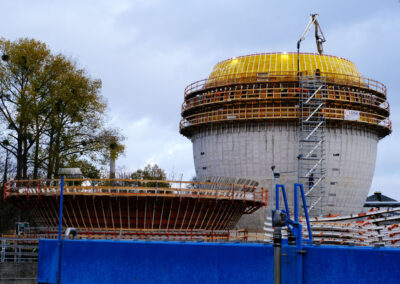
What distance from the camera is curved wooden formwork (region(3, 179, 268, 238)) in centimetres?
3434

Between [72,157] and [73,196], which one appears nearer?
[73,196]

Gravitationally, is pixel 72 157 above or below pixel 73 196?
above

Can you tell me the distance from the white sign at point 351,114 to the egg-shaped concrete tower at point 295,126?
0.27 feet

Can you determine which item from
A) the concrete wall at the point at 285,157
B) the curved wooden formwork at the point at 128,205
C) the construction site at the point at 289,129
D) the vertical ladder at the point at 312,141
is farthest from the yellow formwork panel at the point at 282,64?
the curved wooden formwork at the point at 128,205

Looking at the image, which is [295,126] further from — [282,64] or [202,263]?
[202,263]

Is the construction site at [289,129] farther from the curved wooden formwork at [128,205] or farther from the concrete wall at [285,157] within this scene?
the curved wooden formwork at [128,205]

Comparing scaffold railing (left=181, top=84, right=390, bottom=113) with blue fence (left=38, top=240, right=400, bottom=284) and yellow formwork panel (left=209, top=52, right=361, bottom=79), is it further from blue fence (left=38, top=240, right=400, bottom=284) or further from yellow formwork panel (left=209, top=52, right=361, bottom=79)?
blue fence (left=38, top=240, right=400, bottom=284)

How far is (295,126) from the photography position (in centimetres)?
5184

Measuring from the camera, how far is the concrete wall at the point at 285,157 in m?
51.8

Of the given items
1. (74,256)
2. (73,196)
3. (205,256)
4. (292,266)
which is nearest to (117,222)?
(73,196)

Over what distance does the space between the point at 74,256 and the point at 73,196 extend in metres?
14.6

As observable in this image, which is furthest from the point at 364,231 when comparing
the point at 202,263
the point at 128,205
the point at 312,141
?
the point at 202,263

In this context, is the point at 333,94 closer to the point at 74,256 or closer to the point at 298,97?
the point at 298,97

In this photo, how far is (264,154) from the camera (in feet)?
170
